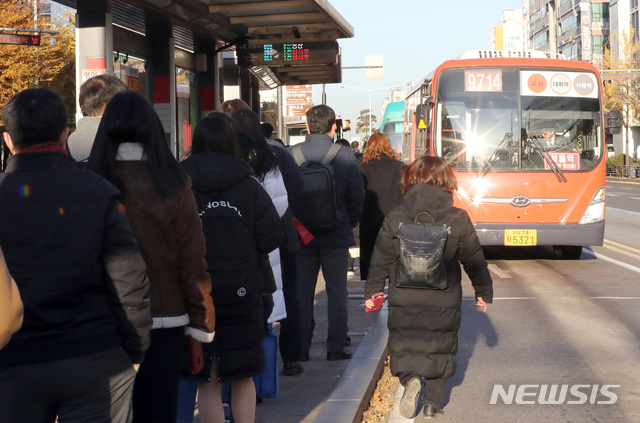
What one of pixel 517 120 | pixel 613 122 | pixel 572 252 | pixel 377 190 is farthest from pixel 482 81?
pixel 377 190

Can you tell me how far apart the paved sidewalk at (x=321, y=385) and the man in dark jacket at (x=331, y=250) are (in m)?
0.20

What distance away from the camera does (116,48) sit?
14.0 meters

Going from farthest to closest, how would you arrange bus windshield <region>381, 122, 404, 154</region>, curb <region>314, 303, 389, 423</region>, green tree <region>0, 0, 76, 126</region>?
bus windshield <region>381, 122, 404, 154</region>
green tree <region>0, 0, 76, 126</region>
curb <region>314, 303, 389, 423</region>

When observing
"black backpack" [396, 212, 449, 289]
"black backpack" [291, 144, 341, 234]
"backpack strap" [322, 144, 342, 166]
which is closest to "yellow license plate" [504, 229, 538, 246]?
"backpack strap" [322, 144, 342, 166]

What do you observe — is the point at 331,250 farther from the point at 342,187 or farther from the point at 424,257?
the point at 424,257

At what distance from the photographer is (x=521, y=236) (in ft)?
42.2

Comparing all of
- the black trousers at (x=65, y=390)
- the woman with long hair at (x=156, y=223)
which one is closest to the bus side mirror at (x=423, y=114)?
the woman with long hair at (x=156, y=223)

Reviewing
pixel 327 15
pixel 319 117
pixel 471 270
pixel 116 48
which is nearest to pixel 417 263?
pixel 471 270

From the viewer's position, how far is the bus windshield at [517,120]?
13023 mm

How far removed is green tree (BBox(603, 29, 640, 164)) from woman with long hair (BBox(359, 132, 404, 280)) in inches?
1981

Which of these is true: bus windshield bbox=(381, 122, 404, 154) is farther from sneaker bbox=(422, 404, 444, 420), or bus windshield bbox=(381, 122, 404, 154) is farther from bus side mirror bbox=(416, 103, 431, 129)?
sneaker bbox=(422, 404, 444, 420)

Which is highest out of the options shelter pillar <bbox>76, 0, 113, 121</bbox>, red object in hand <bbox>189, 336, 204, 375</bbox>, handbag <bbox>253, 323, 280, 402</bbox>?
shelter pillar <bbox>76, 0, 113, 121</bbox>

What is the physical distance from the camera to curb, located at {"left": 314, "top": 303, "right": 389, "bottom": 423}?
5012mm

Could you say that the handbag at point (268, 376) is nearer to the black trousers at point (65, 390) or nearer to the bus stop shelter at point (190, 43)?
the black trousers at point (65, 390)
